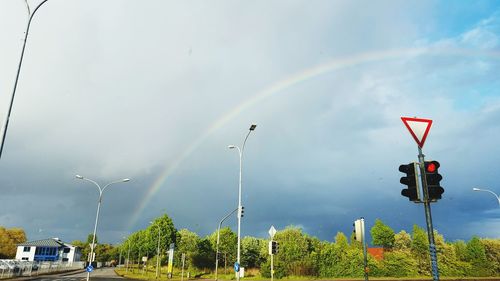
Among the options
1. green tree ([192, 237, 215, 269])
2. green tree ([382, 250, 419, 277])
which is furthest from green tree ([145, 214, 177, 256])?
green tree ([382, 250, 419, 277])

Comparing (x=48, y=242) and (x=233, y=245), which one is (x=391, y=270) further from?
(x=48, y=242)

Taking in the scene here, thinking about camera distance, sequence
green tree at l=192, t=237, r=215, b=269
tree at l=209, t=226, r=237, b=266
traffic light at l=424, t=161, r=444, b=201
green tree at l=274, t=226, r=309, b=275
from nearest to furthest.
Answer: traffic light at l=424, t=161, r=444, b=201, green tree at l=274, t=226, r=309, b=275, green tree at l=192, t=237, r=215, b=269, tree at l=209, t=226, r=237, b=266

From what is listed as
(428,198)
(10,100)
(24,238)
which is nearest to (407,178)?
(428,198)

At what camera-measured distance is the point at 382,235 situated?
103 metres

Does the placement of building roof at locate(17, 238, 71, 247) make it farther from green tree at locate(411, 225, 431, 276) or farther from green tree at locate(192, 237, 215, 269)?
green tree at locate(411, 225, 431, 276)

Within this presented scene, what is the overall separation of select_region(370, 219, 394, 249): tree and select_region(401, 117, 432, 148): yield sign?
4053 inches

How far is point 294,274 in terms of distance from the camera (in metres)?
54.7

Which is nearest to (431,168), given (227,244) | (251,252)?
(251,252)

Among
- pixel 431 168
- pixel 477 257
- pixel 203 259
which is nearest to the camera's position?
pixel 431 168

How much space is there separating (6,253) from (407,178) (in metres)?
139

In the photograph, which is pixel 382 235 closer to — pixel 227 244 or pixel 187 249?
pixel 227 244

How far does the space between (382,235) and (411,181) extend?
103 metres

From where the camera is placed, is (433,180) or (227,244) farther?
(227,244)

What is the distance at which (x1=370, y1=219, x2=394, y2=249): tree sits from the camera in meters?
102
